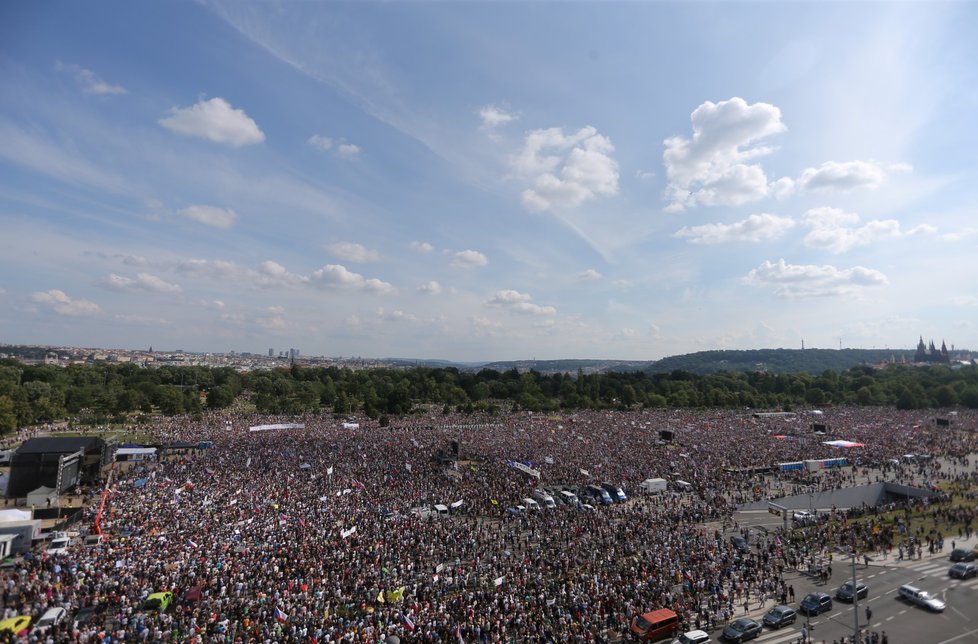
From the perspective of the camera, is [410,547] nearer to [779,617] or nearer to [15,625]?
[15,625]

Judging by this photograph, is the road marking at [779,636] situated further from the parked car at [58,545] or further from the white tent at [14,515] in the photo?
the white tent at [14,515]

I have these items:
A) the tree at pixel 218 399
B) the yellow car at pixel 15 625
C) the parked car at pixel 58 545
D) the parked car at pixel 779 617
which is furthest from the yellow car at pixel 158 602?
the tree at pixel 218 399

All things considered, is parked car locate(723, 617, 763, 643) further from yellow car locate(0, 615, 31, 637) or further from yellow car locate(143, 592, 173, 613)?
yellow car locate(0, 615, 31, 637)

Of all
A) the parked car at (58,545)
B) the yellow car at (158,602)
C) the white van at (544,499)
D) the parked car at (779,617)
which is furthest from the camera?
the white van at (544,499)

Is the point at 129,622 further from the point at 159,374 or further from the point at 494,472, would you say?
the point at 159,374

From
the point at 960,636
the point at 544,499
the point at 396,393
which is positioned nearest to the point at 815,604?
the point at 960,636
